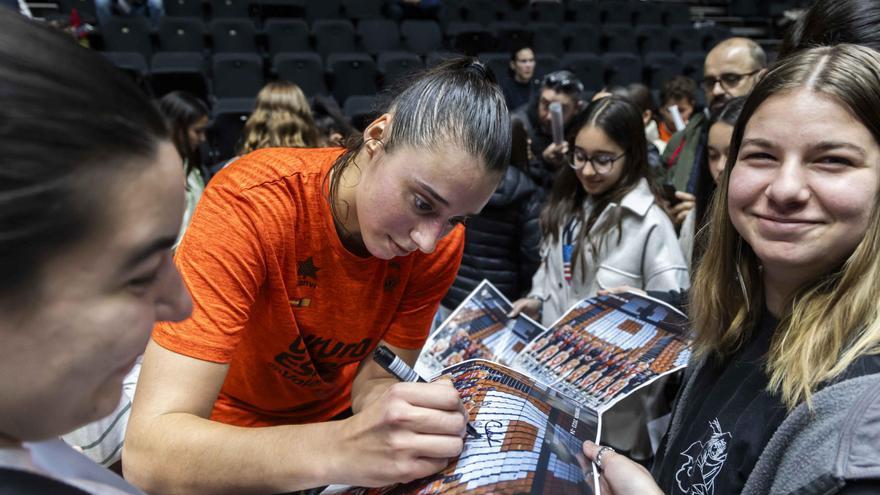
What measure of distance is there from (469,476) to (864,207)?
2.13 feet

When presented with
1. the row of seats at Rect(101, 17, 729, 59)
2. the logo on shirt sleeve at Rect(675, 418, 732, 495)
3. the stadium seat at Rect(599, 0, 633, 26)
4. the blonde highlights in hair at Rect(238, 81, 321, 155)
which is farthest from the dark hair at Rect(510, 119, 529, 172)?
the stadium seat at Rect(599, 0, 633, 26)

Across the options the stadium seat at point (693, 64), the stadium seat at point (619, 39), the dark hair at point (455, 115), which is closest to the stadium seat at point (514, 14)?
the stadium seat at point (619, 39)

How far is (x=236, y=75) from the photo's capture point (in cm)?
603

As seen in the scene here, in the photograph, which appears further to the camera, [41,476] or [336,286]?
[336,286]

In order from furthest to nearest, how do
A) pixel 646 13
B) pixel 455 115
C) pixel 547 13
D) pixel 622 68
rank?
1. pixel 646 13
2. pixel 547 13
3. pixel 622 68
4. pixel 455 115

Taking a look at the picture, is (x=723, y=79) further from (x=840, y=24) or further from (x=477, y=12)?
(x=477, y=12)

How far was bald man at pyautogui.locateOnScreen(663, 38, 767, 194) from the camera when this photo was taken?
2.80 m

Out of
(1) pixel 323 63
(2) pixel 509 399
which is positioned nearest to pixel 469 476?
(2) pixel 509 399

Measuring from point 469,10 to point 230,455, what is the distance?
809cm

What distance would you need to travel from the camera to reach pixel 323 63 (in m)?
6.85

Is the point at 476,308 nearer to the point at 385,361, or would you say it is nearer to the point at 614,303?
the point at 614,303

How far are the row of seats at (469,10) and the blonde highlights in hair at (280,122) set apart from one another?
4730mm

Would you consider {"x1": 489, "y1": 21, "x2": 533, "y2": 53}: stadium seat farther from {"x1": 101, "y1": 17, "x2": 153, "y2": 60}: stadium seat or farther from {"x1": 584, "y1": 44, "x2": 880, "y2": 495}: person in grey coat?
{"x1": 584, "y1": 44, "x2": 880, "y2": 495}: person in grey coat

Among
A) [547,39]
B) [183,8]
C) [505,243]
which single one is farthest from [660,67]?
[183,8]
